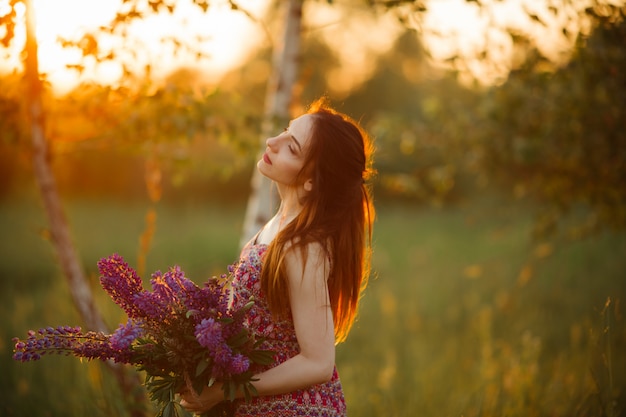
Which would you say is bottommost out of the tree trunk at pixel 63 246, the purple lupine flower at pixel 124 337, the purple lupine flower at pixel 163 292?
the purple lupine flower at pixel 124 337

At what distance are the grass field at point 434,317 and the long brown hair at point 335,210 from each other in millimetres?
1005

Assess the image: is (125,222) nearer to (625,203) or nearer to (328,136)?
(625,203)

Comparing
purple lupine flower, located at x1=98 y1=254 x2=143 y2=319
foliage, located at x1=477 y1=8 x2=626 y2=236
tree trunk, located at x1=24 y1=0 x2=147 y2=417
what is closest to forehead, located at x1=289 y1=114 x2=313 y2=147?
purple lupine flower, located at x1=98 y1=254 x2=143 y2=319

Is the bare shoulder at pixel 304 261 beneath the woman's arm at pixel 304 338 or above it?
above

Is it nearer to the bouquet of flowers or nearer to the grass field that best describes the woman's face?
the bouquet of flowers

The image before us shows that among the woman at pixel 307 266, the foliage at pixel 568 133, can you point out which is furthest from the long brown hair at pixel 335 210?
the foliage at pixel 568 133

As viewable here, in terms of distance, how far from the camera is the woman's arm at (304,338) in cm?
190

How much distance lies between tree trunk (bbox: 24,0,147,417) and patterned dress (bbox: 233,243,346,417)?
144 cm

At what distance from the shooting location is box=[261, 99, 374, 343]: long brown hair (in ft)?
6.62

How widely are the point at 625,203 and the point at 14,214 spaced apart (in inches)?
446

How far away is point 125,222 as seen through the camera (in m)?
13.2

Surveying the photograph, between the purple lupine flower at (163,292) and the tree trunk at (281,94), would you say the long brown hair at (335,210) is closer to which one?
the purple lupine flower at (163,292)

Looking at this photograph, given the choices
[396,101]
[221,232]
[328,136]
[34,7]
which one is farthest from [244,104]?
[396,101]

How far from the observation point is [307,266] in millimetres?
1919
